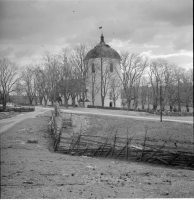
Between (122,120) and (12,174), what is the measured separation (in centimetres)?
726

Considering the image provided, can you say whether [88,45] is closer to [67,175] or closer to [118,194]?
[67,175]

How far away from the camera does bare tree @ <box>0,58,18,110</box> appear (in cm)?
354

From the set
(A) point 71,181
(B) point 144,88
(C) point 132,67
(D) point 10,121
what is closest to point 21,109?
(D) point 10,121

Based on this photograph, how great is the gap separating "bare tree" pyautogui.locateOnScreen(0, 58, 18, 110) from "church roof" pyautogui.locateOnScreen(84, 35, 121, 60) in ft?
7.12

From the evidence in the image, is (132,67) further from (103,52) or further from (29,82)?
(29,82)

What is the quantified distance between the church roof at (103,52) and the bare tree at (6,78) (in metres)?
2.17

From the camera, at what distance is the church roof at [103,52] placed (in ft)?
17.6

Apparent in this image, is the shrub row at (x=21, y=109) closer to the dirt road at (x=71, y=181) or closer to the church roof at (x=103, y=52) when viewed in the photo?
the dirt road at (x=71, y=181)

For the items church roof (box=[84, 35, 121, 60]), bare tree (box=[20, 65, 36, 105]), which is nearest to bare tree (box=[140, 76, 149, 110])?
church roof (box=[84, 35, 121, 60])

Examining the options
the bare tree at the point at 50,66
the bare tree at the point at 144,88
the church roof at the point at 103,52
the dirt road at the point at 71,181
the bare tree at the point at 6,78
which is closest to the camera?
the dirt road at the point at 71,181

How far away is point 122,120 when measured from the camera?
10211mm

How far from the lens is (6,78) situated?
141 inches

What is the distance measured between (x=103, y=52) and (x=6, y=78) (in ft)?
8.91

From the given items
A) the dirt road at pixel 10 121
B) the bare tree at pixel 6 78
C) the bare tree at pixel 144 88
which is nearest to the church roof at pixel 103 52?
the bare tree at pixel 6 78
